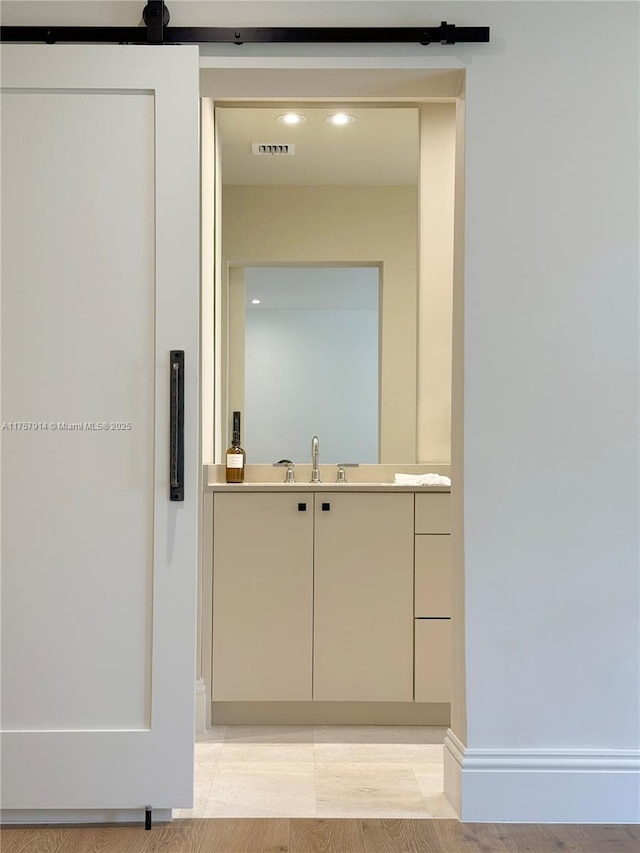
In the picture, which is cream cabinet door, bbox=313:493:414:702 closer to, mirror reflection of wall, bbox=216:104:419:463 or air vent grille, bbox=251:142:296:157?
mirror reflection of wall, bbox=216:104:419:463

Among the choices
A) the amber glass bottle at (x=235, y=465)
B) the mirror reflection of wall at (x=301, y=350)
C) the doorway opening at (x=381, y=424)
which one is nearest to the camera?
the doorway opening at (x=381, y=424)

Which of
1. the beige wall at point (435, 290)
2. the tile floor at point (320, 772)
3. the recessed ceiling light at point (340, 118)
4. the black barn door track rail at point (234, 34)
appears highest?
the recessed ceiling light at point (340, 118)

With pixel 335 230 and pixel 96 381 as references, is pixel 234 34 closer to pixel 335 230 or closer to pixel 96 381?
pixel 96 381

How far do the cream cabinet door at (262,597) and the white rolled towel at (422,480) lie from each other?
43 centimetres

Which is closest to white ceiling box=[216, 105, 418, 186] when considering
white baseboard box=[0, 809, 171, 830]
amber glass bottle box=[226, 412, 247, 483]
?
amber glass bottle box=[226, 412, 247, 483]

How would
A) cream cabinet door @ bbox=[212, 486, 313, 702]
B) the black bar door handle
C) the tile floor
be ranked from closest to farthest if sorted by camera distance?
the black bar door handle, the tile floor, cream cabinet door @ bbox=[212, 486, 313, 702]

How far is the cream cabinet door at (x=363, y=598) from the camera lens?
309 cm

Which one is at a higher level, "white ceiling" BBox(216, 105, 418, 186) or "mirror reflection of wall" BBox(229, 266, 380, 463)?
"white ceiling" BBox(216, 105, 418, 186)

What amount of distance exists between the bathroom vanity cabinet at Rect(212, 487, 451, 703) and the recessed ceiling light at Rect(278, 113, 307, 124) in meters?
1.57

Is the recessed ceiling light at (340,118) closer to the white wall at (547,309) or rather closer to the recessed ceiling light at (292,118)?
the recessed ceiling light at (292,118)

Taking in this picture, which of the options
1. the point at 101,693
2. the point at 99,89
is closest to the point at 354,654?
the point at 101,693

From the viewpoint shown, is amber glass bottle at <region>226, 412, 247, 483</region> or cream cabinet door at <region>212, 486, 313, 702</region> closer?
cream cabinet door at <region>212, 486, 313, 702</region>

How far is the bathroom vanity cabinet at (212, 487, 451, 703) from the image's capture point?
3088 mm

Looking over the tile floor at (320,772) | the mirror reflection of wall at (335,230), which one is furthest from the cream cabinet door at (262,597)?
the mirror reflection of wall at (335,230)
